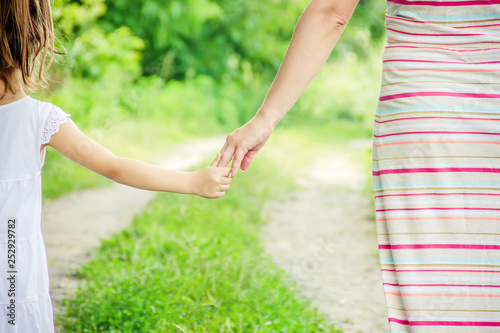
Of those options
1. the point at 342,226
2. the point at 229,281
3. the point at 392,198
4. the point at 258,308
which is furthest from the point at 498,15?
the point at 342,226

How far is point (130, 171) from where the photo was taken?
1.88 metres

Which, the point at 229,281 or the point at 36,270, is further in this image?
the point at 229,281

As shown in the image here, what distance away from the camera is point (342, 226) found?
222 inches

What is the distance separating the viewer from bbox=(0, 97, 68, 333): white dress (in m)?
1.70

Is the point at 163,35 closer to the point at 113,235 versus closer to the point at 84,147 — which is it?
the point at 113,235

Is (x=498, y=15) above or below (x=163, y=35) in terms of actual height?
below

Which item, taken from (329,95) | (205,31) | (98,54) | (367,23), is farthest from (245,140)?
(329,95)

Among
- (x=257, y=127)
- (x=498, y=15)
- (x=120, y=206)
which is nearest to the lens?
(x=498, y=15)

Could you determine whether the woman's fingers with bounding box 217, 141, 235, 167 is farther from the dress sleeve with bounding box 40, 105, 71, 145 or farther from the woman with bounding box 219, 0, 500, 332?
the woman with bounding box 219, 0, 500, 332

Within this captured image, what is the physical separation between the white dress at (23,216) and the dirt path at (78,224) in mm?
1311

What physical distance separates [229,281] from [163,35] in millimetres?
9542

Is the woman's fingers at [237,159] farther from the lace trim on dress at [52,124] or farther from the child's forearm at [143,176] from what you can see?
the lace trim on dress at [52,124]

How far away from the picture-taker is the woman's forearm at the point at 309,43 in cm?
172

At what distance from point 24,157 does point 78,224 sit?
10.5 ft
